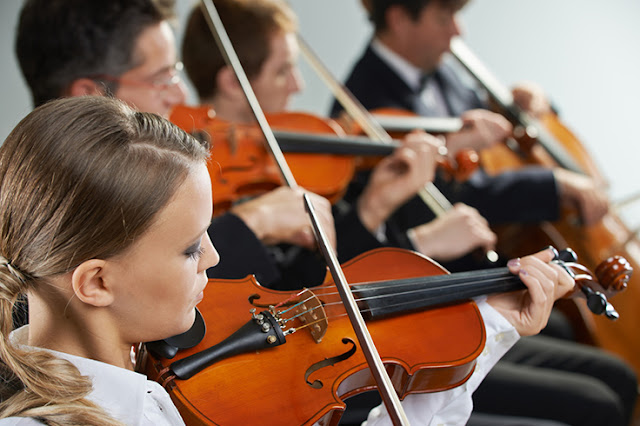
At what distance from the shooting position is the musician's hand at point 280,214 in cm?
98

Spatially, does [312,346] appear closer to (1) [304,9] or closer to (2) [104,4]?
(2) [104,4]

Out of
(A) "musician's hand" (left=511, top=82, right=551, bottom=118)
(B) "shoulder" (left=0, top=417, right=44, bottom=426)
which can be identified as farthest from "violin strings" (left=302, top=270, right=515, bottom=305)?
(A) "musician's hand" (left=511, top=82, right=551, bottom=118)

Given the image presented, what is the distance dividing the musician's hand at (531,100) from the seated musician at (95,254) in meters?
1.42

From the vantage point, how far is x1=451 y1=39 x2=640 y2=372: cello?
1.41m

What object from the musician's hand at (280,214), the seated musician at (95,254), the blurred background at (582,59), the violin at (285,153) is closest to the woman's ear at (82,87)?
the violin at (285,153)

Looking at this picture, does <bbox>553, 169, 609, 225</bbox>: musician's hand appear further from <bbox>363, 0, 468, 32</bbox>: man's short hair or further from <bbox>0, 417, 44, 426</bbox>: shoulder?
<bbox>0, 417, 44, 426</bbox>: shoulder

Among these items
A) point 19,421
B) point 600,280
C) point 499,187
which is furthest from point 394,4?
point 19,421

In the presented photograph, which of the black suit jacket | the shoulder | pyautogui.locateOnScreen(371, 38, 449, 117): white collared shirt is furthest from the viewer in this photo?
pyautogui.locateOnScreen(371, 38, 449, 117): white collared shirt

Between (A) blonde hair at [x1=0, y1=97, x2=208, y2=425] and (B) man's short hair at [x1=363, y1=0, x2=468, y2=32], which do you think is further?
(B) man's short hair at [x1=363, y1=0, x2=468, y2=32]

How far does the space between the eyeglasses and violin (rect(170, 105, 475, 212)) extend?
69 millimetres

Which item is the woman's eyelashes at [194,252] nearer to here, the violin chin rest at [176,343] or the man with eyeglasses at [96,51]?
the violin chin rest at [176,343]

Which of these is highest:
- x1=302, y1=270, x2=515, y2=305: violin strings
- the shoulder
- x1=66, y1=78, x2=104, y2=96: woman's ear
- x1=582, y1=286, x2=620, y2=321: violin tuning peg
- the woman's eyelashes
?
the woman's eyelashes

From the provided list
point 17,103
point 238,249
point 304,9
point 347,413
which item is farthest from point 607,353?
point 17,103

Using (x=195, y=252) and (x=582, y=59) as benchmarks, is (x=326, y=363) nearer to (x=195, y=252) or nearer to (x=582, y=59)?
(x=195, y=252)
